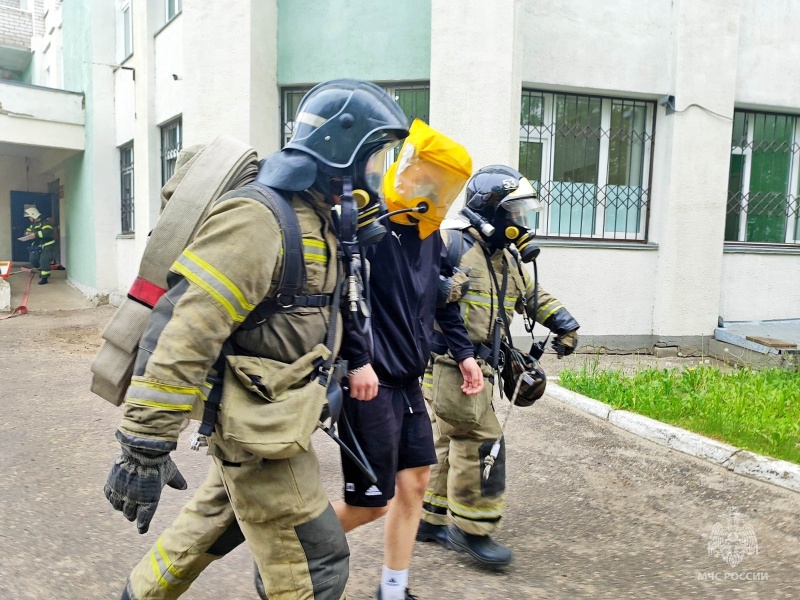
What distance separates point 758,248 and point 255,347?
8641 millimetres

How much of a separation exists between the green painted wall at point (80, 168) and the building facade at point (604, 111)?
539 centimetres

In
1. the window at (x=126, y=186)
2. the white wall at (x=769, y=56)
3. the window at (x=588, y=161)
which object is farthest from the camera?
the window at (x=126, y=186)

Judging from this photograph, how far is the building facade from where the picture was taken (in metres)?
7.49

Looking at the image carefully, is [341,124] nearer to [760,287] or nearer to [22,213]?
[760,287]

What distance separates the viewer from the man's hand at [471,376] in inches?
110

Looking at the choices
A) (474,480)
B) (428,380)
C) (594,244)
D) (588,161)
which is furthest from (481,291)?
(588,161)

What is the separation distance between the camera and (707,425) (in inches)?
177

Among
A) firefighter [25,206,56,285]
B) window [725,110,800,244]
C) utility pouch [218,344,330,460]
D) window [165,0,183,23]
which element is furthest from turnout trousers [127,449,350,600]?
firefighter [25,206,56,285]

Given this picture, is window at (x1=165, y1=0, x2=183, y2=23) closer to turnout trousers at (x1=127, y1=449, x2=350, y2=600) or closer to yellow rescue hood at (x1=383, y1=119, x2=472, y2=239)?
yellow rescue hood at (x1=383, y1=119, x2=472, y2=239)

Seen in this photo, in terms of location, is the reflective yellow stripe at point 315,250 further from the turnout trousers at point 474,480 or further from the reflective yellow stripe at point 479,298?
the turnout trousers at point 474,480

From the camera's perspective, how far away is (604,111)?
8.22 meters

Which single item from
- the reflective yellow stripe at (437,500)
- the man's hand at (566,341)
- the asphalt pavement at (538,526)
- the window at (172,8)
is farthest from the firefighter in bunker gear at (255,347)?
the window at (172,8)

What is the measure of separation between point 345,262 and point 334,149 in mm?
340

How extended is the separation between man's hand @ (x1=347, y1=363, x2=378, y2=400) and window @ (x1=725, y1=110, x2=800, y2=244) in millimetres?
8157
